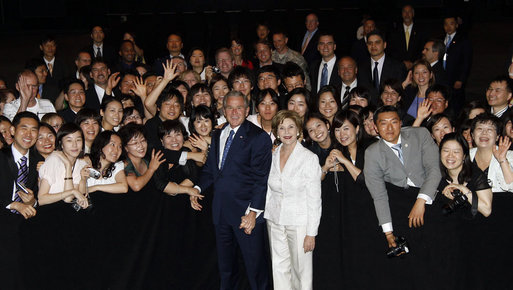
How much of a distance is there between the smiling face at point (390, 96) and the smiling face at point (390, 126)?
1.81 meters

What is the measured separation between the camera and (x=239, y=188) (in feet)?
16.8

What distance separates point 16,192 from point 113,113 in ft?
5.33

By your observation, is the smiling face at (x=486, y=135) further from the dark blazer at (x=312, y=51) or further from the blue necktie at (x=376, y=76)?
the dark blazer at (x=312, y=51)

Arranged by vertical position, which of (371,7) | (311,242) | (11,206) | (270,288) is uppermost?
(371,7)

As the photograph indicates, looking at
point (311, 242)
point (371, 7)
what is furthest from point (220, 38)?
point (311, 242)

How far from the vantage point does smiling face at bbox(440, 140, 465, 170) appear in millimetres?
4629

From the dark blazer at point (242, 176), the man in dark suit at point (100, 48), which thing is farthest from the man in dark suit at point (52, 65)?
the dark blazer at point (242, 176)

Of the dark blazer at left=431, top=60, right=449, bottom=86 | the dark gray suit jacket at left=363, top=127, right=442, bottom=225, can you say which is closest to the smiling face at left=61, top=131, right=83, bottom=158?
the dark gray suit jacket at left=363, top=127, right=442, bottom=225

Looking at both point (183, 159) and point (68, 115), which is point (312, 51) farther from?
point (183, 159)

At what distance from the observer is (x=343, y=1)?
55.0 feet

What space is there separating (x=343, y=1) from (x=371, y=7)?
2.98 ft

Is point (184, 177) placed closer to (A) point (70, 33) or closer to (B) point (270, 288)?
(B) point (270, 288)

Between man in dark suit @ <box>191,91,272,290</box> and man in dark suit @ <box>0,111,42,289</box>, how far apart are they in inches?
50.8

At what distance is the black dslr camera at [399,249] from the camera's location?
4.59m
